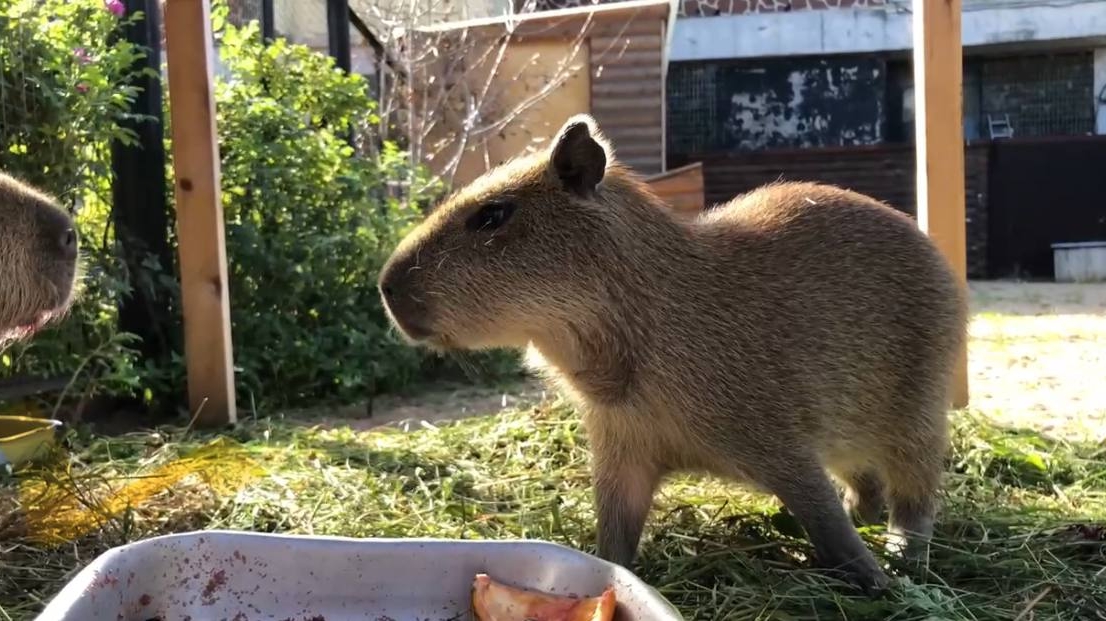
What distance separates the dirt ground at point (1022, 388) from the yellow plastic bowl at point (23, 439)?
1.45m

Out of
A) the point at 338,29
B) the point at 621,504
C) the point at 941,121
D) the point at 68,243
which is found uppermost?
the point at 338,29

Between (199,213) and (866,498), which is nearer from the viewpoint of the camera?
(866,498)

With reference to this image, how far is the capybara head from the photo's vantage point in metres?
2.32

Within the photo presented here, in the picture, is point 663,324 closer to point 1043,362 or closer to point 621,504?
point 621,504

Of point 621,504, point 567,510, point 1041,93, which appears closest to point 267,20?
point 567,510

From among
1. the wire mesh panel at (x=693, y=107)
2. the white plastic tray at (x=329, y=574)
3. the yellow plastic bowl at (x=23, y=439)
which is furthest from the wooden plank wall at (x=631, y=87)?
the white plastic tray at (x=329, y=574)

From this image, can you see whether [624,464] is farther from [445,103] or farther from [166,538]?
[445,103]

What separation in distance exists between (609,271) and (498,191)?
0.31 m

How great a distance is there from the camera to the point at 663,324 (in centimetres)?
237

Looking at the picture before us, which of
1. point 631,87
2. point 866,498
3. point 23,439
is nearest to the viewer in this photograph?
point 866,498

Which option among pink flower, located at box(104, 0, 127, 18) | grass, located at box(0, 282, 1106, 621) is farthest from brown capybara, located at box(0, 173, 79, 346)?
pink flower, located at box(104, 0, 127, 18)

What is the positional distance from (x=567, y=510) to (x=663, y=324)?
0.85m

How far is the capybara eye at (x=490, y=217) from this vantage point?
7.82 feet

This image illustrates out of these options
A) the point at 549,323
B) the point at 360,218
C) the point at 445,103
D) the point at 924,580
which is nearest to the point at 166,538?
the point at 549,323
